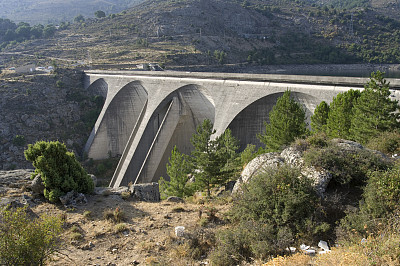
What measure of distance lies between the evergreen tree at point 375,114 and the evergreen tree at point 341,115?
2.31ft

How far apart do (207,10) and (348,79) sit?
92926 mm

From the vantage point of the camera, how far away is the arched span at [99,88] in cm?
3858

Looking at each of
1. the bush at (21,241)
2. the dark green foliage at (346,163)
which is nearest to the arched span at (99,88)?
the bush at (21,241)

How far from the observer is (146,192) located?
11406 millimetres

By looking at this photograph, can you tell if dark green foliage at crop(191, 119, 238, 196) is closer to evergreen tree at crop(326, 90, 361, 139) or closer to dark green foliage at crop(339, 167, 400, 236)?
evergreen tree at crop(326, 90, 361, 139)

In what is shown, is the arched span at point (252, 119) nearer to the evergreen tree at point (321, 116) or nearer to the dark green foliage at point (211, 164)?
the evergreen tree at point (321, 116)

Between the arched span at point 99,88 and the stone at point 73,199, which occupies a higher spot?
the arched span at point 99,88

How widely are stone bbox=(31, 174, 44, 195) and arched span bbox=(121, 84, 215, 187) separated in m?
12.5

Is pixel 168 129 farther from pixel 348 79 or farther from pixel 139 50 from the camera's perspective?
pixel 139 50

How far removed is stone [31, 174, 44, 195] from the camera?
1024 centimetres

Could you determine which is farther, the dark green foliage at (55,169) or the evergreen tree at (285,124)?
the evergreen tree at (285,124)

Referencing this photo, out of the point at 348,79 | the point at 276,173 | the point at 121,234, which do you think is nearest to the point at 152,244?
the point at 121,234

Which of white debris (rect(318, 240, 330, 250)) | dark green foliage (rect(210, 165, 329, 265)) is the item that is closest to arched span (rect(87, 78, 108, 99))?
dark green foliage (rect(210, 165, 329, 265))

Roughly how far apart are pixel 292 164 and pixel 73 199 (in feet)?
25.3
